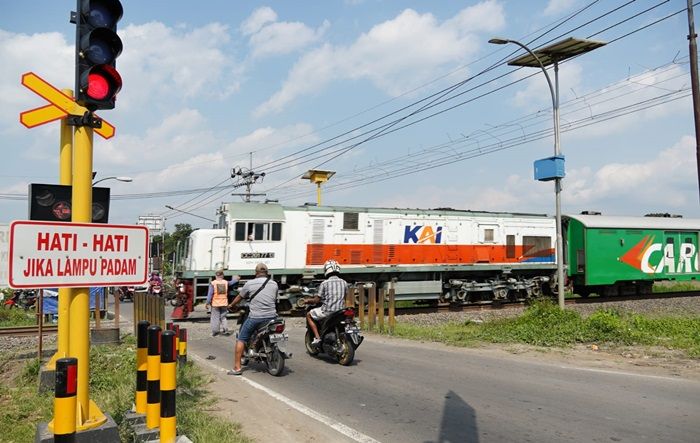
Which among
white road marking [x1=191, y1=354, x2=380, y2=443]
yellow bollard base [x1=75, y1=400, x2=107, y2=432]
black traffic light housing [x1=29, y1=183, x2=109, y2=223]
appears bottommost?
white road marking [x1=191, y1=354, x2=380, y2=443]

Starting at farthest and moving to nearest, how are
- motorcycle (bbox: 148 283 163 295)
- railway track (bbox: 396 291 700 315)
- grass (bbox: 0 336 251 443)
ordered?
motorcycle (bbox: 148 283 163 295) → railway track (bbox: 396 291 700 315) → grass (bbox: 0 336 251 443)

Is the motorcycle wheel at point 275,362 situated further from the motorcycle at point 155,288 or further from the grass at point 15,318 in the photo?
the motorcycle at point 155,288

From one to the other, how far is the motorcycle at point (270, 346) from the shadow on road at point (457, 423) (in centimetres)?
264

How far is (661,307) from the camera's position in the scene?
68.0ft

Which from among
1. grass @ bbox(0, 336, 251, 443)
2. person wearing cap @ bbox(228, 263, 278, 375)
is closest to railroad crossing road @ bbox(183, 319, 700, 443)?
person wearing cap @ bbox(228, 263, 278, 375)

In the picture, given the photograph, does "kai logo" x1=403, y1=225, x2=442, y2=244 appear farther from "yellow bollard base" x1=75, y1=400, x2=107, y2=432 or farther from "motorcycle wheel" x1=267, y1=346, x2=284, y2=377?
"yellow bollard base" x1=75, y1=400, x2=107, y2=432

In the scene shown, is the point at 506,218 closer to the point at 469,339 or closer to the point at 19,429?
the point at 469,339

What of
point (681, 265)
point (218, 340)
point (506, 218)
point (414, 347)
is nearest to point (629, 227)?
point (681, 265)

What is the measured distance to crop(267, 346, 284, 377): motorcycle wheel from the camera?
A: 8219 mm

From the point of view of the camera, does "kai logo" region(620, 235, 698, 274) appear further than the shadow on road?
Yes

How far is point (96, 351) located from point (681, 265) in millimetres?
25029

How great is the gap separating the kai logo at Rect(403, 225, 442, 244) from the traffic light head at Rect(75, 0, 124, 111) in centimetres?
1709

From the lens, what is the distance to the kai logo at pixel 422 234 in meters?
21.0

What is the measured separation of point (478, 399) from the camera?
6781 mm
